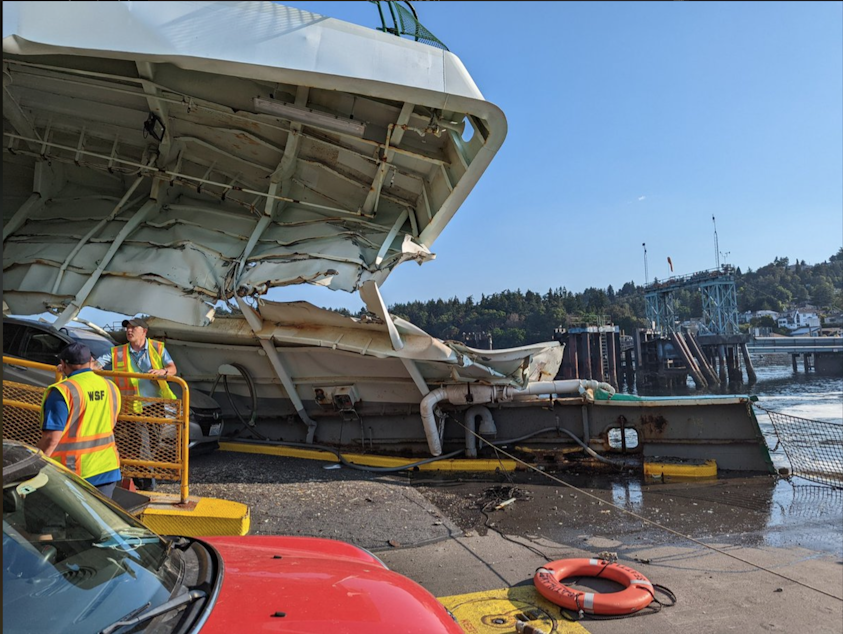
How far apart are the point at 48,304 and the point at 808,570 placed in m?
7.57

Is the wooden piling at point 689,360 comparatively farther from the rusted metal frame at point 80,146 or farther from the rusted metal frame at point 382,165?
the rusted metal frame at point 80,146

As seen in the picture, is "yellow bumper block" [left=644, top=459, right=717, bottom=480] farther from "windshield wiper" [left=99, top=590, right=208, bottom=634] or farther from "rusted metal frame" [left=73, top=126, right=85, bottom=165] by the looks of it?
"rusted metal frame" [left=73, top=126, right=85, bottom=165]

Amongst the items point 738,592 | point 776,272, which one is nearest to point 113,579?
point 738,592

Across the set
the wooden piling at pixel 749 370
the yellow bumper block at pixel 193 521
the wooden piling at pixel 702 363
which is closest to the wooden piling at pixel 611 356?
the wooden piling at pixel 702 363

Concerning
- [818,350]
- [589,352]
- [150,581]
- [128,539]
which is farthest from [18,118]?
[818,350]

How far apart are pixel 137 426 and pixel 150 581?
331cm

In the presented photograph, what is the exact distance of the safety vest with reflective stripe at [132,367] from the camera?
5023 mm

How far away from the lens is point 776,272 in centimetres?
14700

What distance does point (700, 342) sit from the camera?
50.4 meters

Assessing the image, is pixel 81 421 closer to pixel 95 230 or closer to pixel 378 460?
pixel 95 230

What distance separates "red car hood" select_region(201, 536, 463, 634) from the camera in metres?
1.86

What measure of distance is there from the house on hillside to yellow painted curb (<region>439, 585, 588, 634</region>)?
110 metres

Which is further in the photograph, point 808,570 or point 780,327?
point 780,327

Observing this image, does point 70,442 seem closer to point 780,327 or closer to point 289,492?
point 289,492
